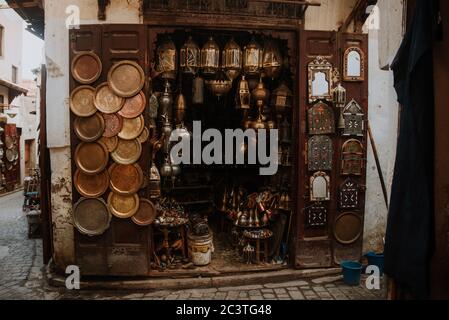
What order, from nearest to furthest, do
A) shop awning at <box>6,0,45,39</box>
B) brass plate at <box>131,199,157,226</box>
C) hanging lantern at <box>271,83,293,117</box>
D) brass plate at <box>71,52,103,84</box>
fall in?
brass plate at <box>71,52,103,84</box> → brass plate at <box>131,199,157,226</box> → hanging lantern at <box>271,83,293,117</box> → shop awning at <box>6,0,45,39</box>

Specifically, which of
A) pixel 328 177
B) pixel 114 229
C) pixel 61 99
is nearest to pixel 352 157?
pixel 328 177

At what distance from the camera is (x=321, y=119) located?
5184mm

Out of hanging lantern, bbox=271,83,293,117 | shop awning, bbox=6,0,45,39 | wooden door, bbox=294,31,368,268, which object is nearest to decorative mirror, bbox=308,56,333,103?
wooden door, bbox=294,31,368,268

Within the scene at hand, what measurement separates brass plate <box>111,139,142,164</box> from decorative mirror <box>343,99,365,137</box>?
125 inches

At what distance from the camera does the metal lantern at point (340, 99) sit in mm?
5070

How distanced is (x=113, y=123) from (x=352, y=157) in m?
3.69

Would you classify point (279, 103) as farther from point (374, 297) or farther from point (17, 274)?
point (17, 274)

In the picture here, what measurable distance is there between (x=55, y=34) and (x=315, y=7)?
3.90 meters

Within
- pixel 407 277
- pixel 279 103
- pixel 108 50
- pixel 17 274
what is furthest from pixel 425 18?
pixel 17 274

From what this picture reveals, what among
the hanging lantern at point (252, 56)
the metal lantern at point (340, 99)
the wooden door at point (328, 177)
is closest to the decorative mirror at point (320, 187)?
the wooden door at point (328, 177)

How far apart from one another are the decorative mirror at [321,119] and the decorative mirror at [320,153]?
120 mm

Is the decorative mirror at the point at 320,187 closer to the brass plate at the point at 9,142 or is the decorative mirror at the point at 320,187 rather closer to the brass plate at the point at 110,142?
the brass plate at the point at 110,142

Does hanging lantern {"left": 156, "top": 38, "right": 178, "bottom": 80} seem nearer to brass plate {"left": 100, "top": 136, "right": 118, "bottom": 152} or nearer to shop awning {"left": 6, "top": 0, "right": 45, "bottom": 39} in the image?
brass plate {"left": 100, "top": 136, "right": 118, "bottom": 152}

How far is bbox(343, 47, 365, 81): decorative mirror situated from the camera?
17.0ft
